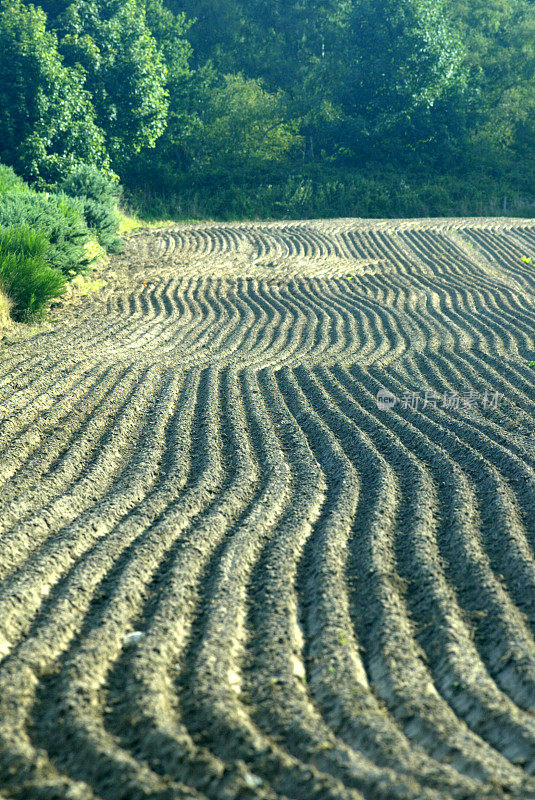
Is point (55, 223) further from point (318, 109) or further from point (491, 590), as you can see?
point (318, 109)

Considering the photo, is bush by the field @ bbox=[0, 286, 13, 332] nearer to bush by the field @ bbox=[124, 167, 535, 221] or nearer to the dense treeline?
the dense treeline

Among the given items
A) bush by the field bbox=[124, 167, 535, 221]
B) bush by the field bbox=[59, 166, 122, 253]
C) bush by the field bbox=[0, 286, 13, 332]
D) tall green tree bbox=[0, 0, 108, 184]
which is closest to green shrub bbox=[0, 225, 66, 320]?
bush by the field bbox=[0, 286, 13, 332]

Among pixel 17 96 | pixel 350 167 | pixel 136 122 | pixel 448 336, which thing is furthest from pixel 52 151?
pixel 448 336

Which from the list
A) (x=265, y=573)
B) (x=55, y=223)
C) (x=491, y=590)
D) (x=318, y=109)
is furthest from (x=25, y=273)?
(x=318, y=109)

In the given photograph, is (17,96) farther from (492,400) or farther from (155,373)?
(492,400)

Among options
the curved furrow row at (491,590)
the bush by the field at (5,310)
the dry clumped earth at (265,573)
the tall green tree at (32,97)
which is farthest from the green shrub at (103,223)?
the curved furrow row at (491,590)

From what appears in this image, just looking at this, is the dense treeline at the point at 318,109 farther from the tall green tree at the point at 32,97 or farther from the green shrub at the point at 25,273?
the green shrub at the point at 25,273
